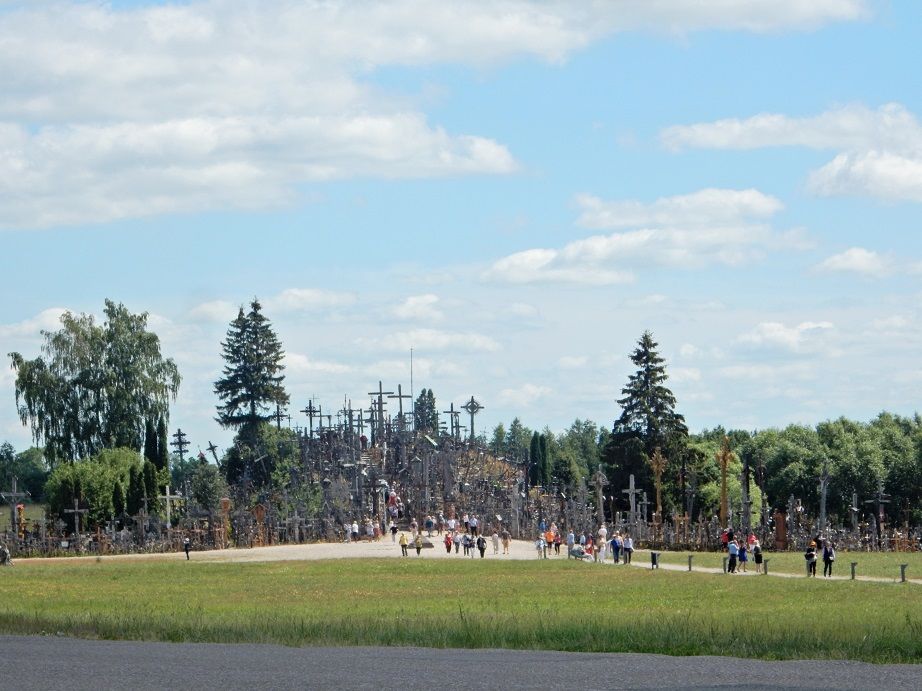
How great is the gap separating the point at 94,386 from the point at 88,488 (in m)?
11.8

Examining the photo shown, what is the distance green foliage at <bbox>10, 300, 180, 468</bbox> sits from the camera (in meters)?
89.9

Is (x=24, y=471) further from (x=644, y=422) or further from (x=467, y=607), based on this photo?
(x=467, y=607)

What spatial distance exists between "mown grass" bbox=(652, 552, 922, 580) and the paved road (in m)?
29.4

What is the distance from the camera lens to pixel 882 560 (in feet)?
202

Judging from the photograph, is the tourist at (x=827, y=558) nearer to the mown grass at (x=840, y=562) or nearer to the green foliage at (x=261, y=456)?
the mown grass at (x=840, y=562)

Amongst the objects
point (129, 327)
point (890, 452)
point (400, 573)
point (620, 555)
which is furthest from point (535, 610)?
point (890, 452)

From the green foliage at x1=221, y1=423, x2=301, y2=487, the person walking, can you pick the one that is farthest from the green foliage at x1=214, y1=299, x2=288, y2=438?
the person walking

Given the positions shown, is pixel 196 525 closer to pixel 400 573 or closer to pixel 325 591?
pixel 400 573

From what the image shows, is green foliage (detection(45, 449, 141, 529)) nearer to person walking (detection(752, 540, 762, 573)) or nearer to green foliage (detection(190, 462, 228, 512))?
green foliage (detection(190, 462, 228, 512))

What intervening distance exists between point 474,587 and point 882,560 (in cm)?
2320

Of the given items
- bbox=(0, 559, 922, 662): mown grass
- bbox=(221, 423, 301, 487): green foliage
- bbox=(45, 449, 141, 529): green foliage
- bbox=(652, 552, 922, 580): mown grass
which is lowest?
bbox=(652, 552, 922, 580): mown grass

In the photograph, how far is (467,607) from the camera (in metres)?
36.3

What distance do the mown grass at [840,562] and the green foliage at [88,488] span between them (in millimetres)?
29357

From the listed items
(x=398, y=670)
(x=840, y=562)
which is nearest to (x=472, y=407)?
(x=840, y=562)
